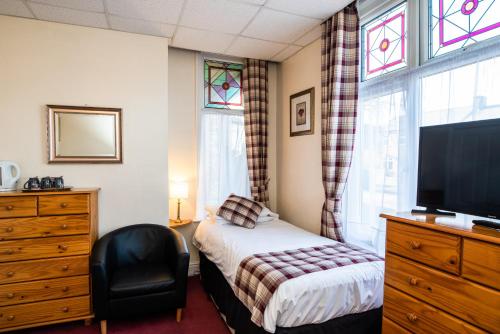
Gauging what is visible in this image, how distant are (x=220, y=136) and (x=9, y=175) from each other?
2.17 meters

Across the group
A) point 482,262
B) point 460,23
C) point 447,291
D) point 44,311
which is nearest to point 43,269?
point 44,311

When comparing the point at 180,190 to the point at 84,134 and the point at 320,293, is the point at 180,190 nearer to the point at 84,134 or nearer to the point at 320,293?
the point at 84,134

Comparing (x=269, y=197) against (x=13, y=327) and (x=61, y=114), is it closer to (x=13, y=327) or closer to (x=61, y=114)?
(x=61, y=114)

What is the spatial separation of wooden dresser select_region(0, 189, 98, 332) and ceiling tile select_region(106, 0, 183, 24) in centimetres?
159

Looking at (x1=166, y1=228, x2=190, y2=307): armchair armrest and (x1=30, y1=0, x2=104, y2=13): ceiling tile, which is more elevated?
(x1=30, y1=0, x2=104, y2=13): ceiling tile

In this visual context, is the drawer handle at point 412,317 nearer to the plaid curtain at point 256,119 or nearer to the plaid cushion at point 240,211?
the plaid cushion at point 240,211

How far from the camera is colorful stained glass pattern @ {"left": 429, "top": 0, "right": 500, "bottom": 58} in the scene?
174cm

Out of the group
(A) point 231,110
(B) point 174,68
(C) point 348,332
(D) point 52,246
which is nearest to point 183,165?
(A) point 231,110

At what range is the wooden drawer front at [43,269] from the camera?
7.30ft

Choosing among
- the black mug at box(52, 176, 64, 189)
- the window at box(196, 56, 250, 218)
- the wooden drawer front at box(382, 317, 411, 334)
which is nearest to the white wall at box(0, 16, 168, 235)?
Result: the black mug at box(52, 176, 64, 189)

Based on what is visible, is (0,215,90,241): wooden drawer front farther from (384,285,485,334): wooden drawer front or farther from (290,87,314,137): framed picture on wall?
(290,87,314,137): framed picture on wall

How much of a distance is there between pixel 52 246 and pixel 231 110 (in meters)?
2.46

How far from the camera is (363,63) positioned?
272cm

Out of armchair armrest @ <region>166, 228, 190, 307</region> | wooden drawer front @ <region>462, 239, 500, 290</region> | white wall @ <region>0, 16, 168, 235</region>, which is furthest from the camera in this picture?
white wall @ <region>0, 16, 168, 235</region>
